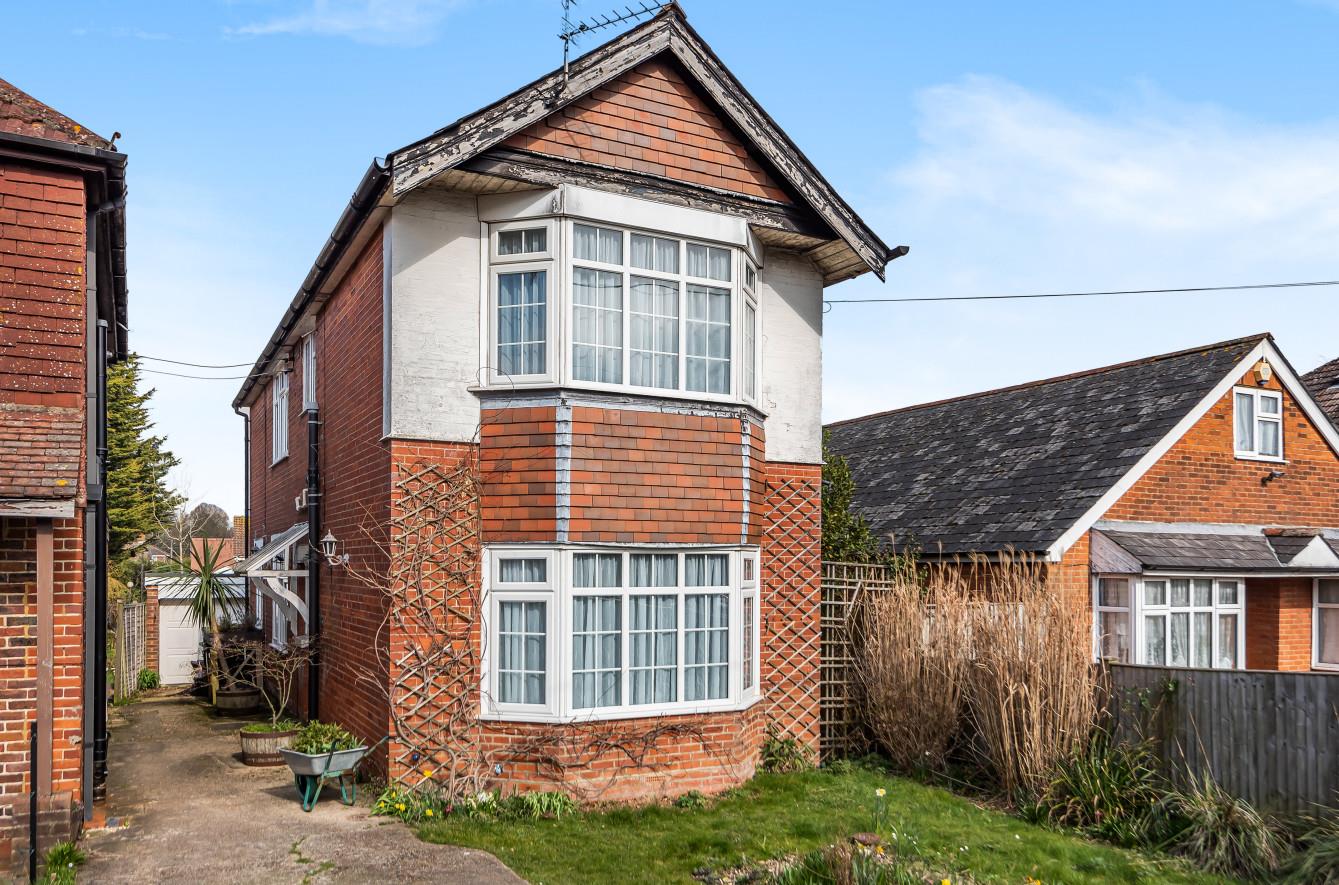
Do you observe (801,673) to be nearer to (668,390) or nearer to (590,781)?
(590,781)

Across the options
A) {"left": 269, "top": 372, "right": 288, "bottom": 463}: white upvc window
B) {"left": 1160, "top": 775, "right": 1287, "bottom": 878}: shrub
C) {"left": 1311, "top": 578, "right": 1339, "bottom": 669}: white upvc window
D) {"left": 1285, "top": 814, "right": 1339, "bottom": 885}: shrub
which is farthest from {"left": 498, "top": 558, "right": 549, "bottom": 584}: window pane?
{"left": 1311, "top": 578, "right": 1339, "bottom": 669}: white upvc window

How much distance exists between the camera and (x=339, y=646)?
1237 centimetres

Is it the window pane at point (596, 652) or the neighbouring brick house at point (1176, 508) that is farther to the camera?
the neighbouring brick house at point (1176, 508)

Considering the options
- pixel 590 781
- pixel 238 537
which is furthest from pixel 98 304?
pixel 238 537

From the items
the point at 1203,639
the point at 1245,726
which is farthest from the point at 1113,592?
the point at 1245,726

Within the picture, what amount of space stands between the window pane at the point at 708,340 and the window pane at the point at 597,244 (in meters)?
0.92

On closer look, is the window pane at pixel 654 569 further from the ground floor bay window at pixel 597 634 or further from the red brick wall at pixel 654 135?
the red brick wall at pixel 654 135

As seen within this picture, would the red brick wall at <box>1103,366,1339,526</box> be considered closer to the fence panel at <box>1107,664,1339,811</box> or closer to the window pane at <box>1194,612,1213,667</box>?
the window pane at <box>1194,612,1213,667</box>

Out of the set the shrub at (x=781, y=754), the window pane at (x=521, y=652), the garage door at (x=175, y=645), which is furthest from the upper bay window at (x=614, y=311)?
the garage door at (x=175, y=645)

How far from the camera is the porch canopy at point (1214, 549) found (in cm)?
1381

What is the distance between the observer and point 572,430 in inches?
403

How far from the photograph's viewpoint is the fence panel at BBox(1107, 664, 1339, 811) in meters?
9.29

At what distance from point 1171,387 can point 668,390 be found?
30.6 feet

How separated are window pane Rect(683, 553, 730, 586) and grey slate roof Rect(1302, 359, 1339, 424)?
15.9 meters
